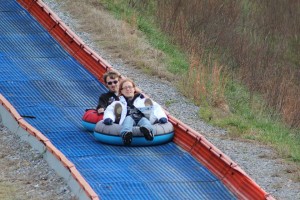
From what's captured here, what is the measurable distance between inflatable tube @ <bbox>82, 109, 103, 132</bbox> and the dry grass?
332 centimetres

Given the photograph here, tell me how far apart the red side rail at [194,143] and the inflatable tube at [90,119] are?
3.18 ft

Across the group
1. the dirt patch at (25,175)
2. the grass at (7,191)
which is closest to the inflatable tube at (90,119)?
the dirt patch at (25,175)

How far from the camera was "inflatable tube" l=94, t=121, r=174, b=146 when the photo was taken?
33.0ft

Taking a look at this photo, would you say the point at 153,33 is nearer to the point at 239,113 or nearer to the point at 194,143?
the point at 239,113

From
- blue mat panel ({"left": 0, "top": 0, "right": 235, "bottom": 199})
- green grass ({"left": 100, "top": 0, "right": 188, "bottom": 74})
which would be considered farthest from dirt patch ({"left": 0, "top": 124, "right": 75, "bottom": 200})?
green grass ({"left": 100, "top": 0, "right": 188, "bottom": 74})

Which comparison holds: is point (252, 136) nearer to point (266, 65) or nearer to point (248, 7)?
point (266, 65)

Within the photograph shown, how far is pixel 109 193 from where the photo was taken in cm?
858

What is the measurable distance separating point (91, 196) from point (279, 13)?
12.9 meters

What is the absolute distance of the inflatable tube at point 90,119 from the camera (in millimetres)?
10438

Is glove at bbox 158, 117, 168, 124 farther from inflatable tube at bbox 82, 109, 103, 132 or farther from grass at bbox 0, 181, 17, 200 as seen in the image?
grass at bbox 0, 181, 17, 200

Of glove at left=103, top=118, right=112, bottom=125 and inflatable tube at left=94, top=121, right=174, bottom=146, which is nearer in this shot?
inflatable tube at left=94, top=121, right=174, bottom=146

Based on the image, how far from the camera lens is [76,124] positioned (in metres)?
10.8

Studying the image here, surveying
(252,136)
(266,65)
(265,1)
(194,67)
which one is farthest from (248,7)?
(252,136)

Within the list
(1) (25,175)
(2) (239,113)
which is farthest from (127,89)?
(2) (239,113)
